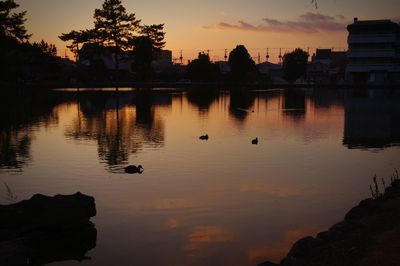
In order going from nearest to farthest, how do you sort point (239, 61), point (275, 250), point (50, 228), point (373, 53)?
point (275, 250), point (50, 228), point (373, 53), point (239, 61)

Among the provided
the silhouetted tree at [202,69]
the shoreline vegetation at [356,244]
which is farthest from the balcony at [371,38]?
the shoreline vegetation at [356,244]

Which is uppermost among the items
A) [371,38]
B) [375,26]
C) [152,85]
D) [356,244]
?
[375,26]

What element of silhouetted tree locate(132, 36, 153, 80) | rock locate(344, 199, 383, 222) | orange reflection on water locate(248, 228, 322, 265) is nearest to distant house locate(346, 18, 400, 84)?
silhouetted tree locate(132, 36, 153, 80)

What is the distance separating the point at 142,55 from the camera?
99.4m

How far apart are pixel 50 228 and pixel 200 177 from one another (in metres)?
8.48

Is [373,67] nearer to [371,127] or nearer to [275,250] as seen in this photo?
[371,127]

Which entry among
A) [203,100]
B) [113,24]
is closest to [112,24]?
[113,24]

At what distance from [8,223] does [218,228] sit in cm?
579

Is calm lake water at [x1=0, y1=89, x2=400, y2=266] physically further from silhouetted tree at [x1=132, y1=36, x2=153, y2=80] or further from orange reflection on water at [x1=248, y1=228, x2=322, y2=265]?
silhouetted tree at [x1=132, y1=36, x2=153, y2=80]

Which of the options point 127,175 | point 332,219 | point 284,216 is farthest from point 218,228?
point 127,175

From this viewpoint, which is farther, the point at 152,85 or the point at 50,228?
the point at 152,85

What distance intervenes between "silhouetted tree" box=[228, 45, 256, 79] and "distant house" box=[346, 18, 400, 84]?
24306 millimetres

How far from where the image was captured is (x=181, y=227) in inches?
533

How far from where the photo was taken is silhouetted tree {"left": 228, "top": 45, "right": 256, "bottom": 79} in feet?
350
